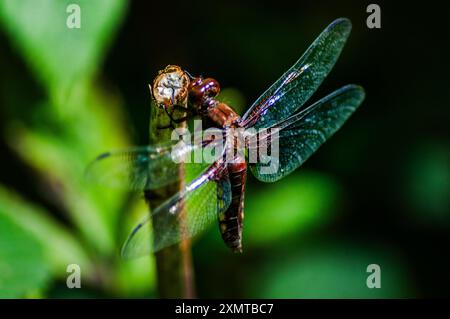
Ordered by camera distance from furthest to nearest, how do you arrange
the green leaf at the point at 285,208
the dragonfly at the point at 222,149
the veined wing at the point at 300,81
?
the green leaf at the point at 285,208 → the veined wing at the point at 300,81 → the dragonfly at the point at 222,149

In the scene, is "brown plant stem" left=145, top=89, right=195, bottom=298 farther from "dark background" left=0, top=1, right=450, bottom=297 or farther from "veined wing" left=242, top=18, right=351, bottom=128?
"dark background" left=0, top=1, right=450, bottom=297

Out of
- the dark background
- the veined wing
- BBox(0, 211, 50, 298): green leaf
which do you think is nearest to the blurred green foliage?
BBox(0, 211, 50, 298): green leaf

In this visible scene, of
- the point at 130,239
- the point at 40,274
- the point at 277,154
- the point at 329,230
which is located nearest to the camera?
the point at 130,239

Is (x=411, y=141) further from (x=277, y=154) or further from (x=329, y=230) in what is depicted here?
(x=277, y=154)

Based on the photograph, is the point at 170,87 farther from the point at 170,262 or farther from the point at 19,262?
the point at 19,262

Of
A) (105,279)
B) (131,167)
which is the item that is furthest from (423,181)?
(131,167)

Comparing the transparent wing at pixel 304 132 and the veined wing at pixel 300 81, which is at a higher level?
the veined wing at pixel 300 81

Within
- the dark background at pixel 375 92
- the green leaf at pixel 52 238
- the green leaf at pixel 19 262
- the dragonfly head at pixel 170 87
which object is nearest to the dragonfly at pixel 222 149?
the dragonfly head at pixel 170 87

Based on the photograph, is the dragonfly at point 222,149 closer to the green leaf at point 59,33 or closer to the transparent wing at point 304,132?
Result: the transparent wing at point 304,132

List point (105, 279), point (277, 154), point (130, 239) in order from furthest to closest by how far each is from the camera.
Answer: point (105, 279)
point (277, 154)
point (130, 239)
